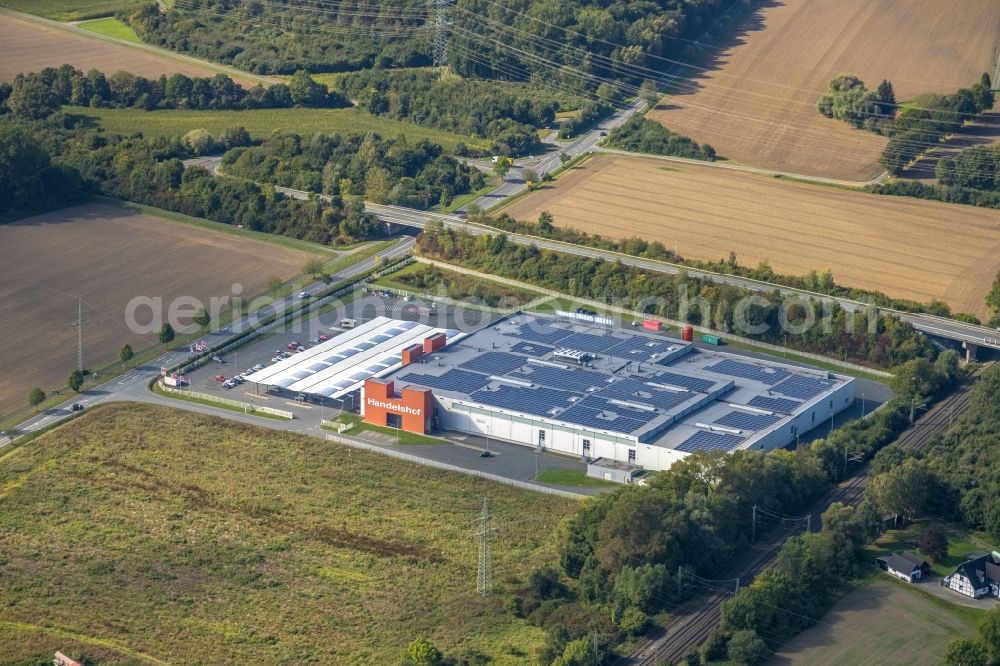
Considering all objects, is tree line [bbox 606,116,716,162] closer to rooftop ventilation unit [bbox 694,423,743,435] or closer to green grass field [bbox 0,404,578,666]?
rooftop ventilation unit [bbox 694,423,743,435]

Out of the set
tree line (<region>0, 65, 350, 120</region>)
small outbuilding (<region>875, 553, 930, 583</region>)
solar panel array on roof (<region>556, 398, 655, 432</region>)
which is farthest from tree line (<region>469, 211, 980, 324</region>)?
tree line (<region>0, 65, 350, 120</region>)

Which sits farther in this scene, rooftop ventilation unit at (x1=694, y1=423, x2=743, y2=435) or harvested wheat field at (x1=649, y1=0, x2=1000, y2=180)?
harvested wheat field at (x1=649, y1=0, x2=1000, y2=180)

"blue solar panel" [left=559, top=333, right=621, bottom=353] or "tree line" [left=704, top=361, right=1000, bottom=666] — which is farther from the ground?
"blue solar panel" [left=559, top=333, right=621, bottom=353]

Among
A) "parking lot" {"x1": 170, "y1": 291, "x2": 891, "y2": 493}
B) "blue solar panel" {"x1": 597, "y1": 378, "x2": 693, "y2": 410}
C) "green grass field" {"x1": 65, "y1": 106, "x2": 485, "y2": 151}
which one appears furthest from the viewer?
"green grass field" {"x1": 65, "y1": 106, "x2": 485, "y2": 151}

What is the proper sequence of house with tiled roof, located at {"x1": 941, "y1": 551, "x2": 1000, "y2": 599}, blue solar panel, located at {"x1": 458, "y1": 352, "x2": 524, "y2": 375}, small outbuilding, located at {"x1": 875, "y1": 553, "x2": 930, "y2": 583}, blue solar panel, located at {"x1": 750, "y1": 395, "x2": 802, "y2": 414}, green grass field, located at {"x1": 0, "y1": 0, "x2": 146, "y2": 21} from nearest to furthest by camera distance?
house with tiled roof, located at {"x1": 941, "y1": 551, "x2": 1000, "y2": 599}, small outbuilding, located at {"x1": 875, "y1": 553, "x2": 930, "y2": 583}, blue solar panel, located at {"x1": 750, "y1": 395, "x2": 802, "y2": 414}, blue solar panel, located at {"x1": 458, "y1": 352, "x2": 524, "y2": 375}, green grass field, located at {"x1": 0, "y1": 0, "x2": 146, "y2": 21}

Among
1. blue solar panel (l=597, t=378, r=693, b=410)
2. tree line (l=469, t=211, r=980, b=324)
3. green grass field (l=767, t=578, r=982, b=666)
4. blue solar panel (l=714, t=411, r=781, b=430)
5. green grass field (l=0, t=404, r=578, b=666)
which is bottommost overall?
green grass field (l=0, t=404, r=578, b=666)

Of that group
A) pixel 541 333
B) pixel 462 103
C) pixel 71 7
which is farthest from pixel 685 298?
pixel 71 7
